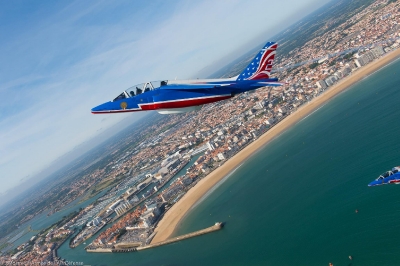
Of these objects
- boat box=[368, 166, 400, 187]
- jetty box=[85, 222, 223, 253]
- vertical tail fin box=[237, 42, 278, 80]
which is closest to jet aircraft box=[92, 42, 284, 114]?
vertical tail fin box=[237, 42, 278, 80]

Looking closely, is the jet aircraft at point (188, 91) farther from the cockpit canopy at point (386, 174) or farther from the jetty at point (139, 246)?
the jetty at point (139, 246)

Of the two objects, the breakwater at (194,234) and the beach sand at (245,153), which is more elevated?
the beach sand at (245,153)

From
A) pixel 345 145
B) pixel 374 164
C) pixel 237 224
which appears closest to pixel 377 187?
pixel 374 164

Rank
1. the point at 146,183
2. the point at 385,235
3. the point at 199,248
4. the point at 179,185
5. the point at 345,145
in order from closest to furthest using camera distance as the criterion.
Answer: the point at 385,235
the point at 199,248
the point at 345,145
the point at 179,185
the point at 146,183

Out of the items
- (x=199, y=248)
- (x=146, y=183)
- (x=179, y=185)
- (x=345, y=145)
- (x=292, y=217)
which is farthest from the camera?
(x=146, y=183)

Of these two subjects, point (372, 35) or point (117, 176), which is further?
point (117, 176)

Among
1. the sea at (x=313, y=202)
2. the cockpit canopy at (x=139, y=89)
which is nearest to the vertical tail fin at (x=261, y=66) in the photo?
the cockpit canopy at (x=139, y=89)

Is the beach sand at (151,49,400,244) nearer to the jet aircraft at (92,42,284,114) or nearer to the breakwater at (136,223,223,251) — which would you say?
the breakwater at (136,223,223,251)

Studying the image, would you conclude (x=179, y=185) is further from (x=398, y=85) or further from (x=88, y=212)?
(x=398, y=85)
